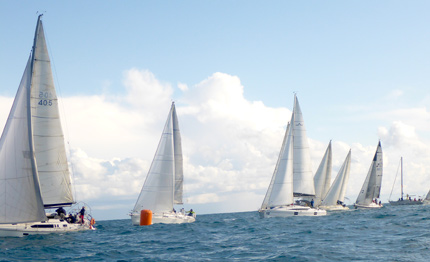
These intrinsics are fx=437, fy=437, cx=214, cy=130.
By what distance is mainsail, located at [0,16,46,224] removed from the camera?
105ft

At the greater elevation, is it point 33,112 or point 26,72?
point 26,72

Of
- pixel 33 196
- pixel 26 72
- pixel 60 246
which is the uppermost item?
pixel 26 72

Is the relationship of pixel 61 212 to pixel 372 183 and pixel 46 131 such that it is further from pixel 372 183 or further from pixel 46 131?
pixel 372 183

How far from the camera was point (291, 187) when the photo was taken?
54438 mm

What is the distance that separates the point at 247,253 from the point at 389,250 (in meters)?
7.63

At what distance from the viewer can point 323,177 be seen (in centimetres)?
7512

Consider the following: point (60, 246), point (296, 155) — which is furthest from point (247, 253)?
point (296, 155)

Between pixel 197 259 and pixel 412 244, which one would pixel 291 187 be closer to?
pixel 412 244

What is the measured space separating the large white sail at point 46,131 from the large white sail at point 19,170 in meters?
2.25

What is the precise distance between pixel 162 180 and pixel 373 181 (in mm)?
51646

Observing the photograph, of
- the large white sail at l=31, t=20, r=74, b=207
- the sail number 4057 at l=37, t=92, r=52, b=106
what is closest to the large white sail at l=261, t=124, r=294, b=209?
the large white sail at l=31, t=20, r=74, b=207

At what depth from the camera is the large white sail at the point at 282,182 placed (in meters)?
53.8

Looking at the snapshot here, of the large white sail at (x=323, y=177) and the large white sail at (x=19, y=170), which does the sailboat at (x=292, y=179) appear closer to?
the large white sail at (x=323, y=177)

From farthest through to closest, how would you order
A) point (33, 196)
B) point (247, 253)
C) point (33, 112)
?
point (33, 112) → point (33, 196) → point (247, 253)
